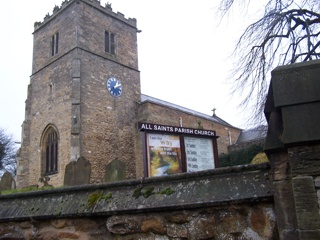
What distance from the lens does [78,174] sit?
4625 mm

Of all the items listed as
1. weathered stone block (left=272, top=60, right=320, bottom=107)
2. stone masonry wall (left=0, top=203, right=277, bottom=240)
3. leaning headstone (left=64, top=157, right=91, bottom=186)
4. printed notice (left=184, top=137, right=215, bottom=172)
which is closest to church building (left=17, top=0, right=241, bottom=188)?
printed notice (left=184, top=137, right=215, bottom=172)

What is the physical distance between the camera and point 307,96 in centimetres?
262

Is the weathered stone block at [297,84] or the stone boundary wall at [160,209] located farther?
the stone boundary wall at [160,209]

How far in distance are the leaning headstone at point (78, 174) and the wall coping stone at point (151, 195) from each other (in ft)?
1.46

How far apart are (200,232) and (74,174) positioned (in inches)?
83.9

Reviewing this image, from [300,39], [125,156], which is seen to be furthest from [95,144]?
[300,39]

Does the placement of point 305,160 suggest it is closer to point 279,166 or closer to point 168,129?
point 279,166

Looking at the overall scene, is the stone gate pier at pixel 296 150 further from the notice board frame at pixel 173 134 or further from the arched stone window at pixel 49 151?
the arched stone window at pixel 49 151

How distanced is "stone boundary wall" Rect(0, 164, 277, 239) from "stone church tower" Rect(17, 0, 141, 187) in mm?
18372

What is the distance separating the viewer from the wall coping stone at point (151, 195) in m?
2.98

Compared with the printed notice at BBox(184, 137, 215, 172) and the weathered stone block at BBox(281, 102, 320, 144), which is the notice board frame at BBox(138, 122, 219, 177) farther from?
the weathered stone block at BBox(281, 102, 320, 144)

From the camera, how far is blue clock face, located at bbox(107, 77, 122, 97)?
84.5 ft

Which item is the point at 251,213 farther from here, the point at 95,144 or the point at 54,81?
the point at 54,81

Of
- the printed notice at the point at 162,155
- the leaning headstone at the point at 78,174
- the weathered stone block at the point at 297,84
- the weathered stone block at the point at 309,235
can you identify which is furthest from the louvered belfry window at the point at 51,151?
the weathered stone block at the point at 309,235
